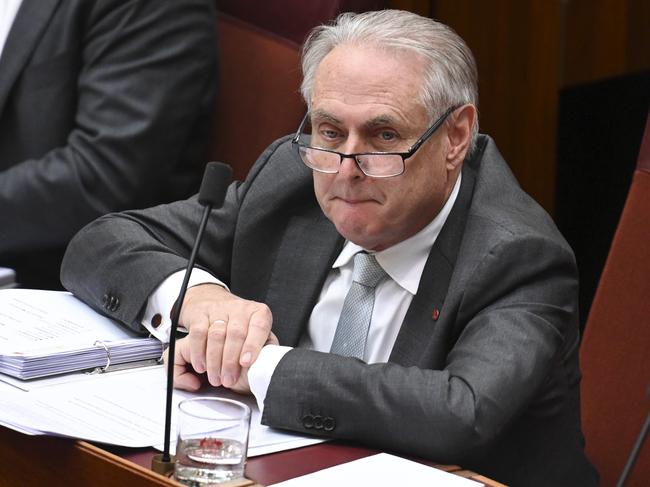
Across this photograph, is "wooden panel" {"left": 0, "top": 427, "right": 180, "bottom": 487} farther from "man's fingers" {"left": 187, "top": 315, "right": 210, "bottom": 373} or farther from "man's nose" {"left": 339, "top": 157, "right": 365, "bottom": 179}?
"man's nose" {"left": 339, "top": 157, "right": 365, "bottom": 179}

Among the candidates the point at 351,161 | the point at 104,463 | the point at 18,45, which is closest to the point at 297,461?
the point at 104,463

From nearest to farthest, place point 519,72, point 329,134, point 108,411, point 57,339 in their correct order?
point 108,411, point 57,339, point 329,134, point 519,72

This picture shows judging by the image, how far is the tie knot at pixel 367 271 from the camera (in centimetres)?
195

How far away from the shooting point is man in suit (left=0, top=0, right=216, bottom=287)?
2730 mm

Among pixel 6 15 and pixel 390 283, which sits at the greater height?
pixel 6 15

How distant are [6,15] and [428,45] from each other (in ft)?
4.59

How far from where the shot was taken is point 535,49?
10.7ft

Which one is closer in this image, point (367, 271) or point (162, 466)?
point (162, 466)

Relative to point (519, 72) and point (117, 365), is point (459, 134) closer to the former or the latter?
point (117, 365)

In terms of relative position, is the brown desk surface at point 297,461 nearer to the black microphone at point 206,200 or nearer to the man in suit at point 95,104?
the black microphone at point 206,200

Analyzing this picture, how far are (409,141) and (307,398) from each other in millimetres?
501

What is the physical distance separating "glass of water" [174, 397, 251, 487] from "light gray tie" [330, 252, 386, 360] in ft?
1.93

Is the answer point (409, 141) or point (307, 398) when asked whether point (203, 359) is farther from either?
point (409, 141)

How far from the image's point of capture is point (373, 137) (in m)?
1.83
